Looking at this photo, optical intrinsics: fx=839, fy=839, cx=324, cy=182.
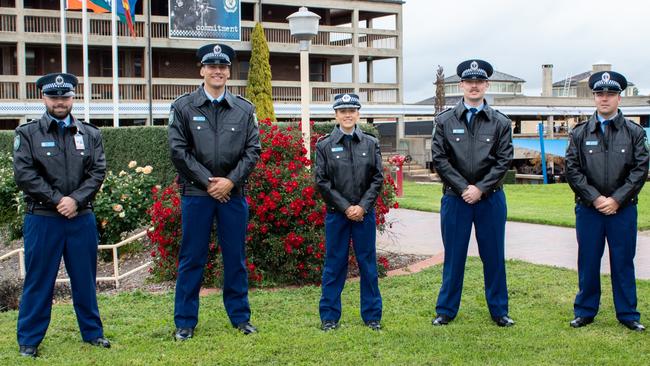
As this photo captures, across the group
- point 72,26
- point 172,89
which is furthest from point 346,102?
point 172,89

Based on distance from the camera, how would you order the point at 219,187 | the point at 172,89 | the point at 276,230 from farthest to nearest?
the point at 172,89, the point at 276,230, the point at 219,187

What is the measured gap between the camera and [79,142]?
20.8ft

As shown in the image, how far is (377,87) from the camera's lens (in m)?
45.1

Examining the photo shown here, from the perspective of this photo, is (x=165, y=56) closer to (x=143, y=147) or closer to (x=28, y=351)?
(x=143, y=147)

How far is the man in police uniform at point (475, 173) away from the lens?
22.5ft

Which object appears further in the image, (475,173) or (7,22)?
(7,22)

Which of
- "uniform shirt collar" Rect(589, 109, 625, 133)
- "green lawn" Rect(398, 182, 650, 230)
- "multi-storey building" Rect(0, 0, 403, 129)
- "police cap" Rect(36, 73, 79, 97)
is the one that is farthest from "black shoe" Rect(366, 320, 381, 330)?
"multi-storey building" Rect(0, 0, 403, 129)

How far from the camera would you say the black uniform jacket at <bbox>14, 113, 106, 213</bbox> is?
6.14 meters

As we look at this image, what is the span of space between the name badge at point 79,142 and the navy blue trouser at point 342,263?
2.06m

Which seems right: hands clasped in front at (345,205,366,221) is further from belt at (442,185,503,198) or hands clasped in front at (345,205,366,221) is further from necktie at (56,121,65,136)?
necktie at (56,121,65,136)

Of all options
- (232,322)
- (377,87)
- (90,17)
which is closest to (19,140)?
(232,322)

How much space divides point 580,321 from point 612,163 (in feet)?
4.38

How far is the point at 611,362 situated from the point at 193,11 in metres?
34.8

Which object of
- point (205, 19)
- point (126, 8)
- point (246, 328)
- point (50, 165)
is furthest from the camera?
point (205, 19)
